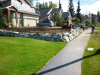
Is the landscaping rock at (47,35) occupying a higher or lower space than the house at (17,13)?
lower

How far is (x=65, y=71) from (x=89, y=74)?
0.87 m

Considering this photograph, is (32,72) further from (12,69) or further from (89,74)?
(89,74)

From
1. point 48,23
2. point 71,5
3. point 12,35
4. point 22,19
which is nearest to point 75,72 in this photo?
point 12,35

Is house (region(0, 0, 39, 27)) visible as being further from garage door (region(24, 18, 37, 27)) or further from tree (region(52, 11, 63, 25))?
tree (region(52, 11, 63, 25))

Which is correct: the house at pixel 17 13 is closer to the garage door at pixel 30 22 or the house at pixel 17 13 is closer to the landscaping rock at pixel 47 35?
the garage door at pixel 30 22

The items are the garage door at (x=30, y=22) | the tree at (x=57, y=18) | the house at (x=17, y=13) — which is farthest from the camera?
the tree at (x=57, y=18)

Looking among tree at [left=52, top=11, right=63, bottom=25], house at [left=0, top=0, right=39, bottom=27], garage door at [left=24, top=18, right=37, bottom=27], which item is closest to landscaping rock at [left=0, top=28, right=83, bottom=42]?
house at [left=0, top=0, right=39, bottom=27]

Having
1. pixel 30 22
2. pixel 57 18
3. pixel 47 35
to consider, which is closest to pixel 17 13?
pixel 30 22

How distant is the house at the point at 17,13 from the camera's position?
65.5 feet

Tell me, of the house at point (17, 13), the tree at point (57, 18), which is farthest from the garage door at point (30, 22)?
the tree at point (57, 18)

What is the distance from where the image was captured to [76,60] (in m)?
5.38

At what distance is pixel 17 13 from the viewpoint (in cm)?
2327

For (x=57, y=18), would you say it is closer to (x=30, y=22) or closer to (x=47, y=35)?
(x=30, y=22)

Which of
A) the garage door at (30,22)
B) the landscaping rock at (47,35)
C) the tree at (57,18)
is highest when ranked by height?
the tree at (57,18)
